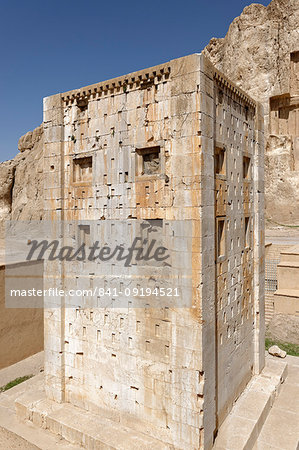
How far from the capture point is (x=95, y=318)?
876 centimetres

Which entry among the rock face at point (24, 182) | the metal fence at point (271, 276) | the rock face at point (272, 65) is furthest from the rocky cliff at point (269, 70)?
the metal fence at point (271, 276)

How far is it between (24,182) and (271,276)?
32.7 metres

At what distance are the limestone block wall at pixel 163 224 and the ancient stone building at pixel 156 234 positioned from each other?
0.09 ft

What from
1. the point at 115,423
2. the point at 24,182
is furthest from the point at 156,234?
the point at 24,182

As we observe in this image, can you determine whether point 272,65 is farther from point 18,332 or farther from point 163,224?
point 18,332

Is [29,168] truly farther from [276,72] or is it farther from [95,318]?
[95,318]

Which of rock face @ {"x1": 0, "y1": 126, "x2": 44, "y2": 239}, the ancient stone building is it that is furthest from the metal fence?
rock face @ {"x1": 0, "y1": 126, "x2": 44, "y2": 239}

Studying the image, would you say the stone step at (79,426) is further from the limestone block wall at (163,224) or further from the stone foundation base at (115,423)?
the limestone block wall at (163,224)

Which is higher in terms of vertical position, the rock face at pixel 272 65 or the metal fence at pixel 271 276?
the rock face at pixel 272 65

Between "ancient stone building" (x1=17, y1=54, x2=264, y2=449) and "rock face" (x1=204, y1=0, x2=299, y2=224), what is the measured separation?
27226 mm

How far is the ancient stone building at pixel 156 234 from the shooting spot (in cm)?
730

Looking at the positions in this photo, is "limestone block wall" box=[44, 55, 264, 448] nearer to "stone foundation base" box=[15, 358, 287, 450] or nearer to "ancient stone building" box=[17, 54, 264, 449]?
"ancient stone building" box=[17, 54, 264, 449]

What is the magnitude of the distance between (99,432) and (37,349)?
25.4ft

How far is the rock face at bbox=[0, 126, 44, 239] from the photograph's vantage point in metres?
39.9
